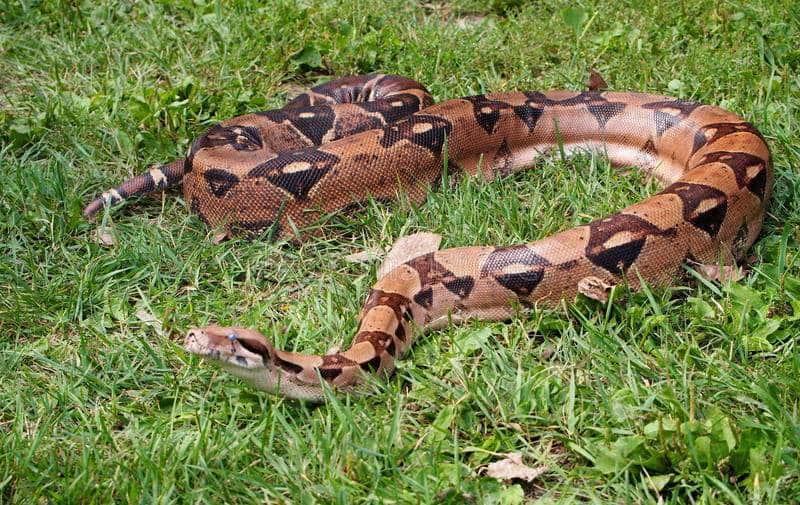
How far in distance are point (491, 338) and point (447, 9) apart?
5702 millimetres

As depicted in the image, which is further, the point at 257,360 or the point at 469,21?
the point at 469,21

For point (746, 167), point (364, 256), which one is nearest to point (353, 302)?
point (364, 256)

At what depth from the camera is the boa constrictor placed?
5664 millimetres

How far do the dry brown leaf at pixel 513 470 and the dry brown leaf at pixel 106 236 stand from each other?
3.68 m

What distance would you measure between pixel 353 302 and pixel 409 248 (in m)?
0.72

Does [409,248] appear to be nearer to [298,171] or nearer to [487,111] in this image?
[298,171]

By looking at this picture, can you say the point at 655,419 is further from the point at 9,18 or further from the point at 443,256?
the point at 9,18

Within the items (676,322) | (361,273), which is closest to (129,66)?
(361,273)

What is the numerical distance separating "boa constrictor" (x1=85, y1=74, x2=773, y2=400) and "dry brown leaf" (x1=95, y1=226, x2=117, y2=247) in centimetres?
39

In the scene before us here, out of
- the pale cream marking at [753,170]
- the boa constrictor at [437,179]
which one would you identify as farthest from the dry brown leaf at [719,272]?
the pale cream marking at [753,170]

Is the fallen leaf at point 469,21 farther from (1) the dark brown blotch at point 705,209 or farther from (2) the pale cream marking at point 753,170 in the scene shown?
(1) the dark brown blotch at point 705,209

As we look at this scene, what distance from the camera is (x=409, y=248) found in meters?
6.64

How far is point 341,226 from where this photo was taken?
7.18m

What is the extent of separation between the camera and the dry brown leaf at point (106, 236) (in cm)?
701
